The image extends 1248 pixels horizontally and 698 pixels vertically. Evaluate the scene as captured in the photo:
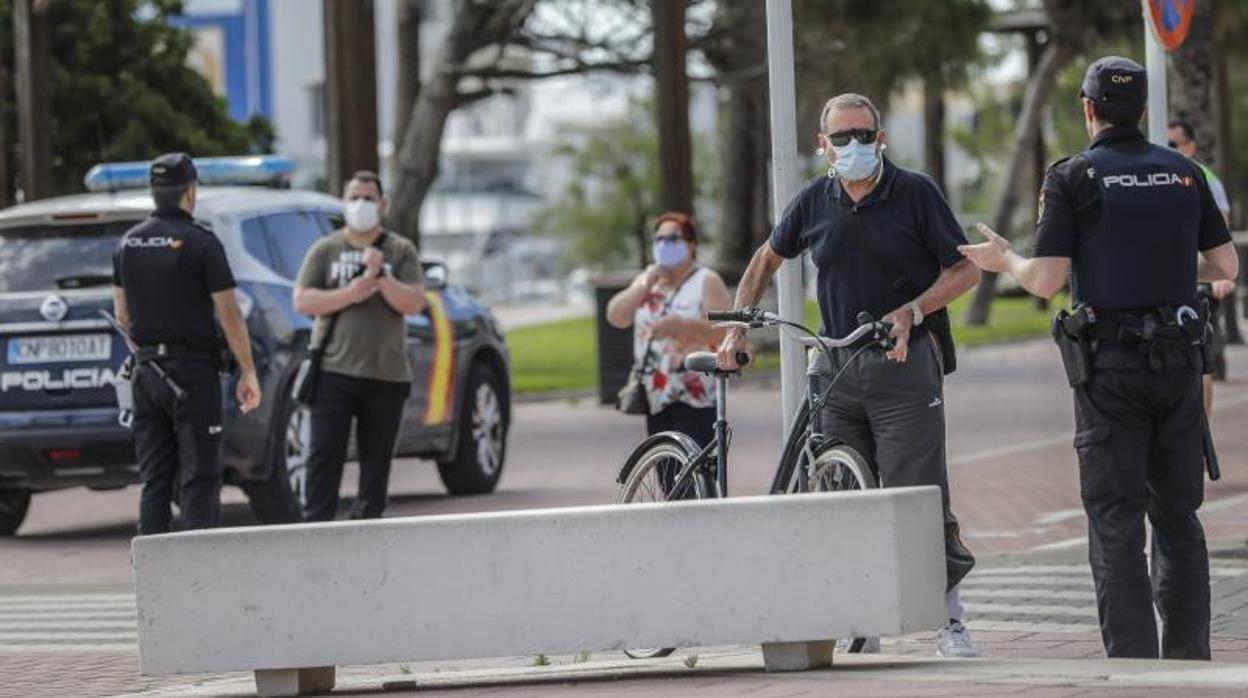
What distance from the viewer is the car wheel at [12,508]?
1683cm

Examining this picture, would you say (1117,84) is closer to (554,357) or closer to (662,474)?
(662,474)

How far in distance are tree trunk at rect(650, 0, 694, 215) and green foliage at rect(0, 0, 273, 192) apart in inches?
214

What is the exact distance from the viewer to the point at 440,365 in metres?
17.3

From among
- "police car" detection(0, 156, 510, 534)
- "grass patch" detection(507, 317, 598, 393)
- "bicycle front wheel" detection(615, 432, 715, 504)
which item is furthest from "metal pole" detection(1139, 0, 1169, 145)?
"grass patch" detection(507, 317, 598, 393)

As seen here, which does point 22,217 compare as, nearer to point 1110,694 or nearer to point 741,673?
point 741,673

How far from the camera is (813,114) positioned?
131 ft

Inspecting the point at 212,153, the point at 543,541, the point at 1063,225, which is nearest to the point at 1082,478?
the point at 1063,225

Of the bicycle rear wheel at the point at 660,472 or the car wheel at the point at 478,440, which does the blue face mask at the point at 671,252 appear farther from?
the car wheel at the point at 478,440

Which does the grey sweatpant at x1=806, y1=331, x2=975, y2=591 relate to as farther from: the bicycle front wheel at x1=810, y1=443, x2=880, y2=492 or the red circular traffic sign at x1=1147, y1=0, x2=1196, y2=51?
the red circular traffic sign at x1=1147, y1=0, x2=1196, y2=51

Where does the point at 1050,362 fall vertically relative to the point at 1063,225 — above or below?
below

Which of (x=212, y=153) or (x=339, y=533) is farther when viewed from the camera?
(x=212, y=153)

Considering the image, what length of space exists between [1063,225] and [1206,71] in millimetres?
18305

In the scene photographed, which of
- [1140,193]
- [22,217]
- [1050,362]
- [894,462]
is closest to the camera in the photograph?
[1140,193]

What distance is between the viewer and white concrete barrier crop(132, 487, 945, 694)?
8359mm
